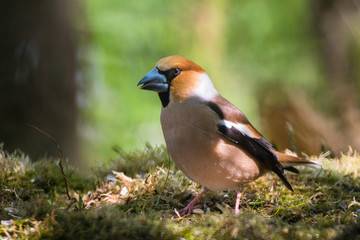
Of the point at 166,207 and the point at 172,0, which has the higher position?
the point at 172,0

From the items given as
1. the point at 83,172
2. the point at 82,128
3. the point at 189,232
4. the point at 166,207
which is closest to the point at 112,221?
the point at 189,232

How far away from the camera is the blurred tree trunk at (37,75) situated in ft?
21.4

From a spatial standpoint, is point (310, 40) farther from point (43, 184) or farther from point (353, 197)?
point (43, 184)

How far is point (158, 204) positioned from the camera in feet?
11.5

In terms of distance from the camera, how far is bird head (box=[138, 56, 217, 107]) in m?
3.57

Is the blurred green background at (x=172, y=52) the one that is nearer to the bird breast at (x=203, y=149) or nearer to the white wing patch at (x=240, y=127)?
the white wing patch at (x=240, y=127)

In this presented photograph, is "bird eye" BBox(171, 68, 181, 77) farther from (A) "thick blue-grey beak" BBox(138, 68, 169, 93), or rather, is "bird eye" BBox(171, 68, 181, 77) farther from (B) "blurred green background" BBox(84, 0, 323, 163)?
(B) "blurred green background" BBox(84, 0, 323, 163)

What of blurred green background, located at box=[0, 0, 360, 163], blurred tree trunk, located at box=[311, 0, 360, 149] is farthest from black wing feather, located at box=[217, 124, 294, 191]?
blurred tree trunk, located at box=[311, 0, 360, 149]

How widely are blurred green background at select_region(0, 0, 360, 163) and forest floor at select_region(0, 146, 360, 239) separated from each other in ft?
4.18

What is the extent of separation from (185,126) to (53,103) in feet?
13.7

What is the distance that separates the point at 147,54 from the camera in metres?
13.6

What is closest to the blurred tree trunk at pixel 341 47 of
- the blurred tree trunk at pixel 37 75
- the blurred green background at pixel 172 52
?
the blurred green background at pixel 172 52

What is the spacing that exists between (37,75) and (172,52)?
756 centimetres

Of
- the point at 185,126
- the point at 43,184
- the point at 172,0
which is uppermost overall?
the point at 172,0
